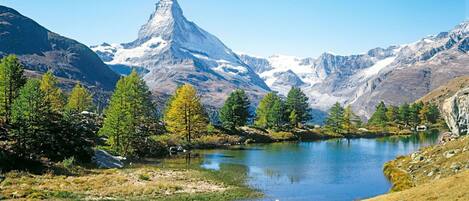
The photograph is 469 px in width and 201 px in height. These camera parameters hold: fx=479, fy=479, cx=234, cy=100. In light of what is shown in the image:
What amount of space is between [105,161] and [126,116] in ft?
47.3

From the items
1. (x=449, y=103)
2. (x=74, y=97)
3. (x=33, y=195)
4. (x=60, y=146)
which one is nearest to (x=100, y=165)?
(x=60, y=146)

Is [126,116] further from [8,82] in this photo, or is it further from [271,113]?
[271,113]

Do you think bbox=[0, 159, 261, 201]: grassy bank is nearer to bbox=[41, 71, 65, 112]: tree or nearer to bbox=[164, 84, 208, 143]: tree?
bbox=[164, 84, 208, 143]: tree

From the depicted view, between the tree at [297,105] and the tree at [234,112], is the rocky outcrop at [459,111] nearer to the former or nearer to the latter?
the tree at [234,112]

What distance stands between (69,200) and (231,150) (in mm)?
67363

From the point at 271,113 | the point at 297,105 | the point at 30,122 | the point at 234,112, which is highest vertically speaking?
the point at 297,105

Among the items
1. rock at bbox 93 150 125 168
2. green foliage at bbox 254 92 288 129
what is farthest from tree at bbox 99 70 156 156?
green foliage at bbox 254 92 288 129

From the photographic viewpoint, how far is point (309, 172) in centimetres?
7444

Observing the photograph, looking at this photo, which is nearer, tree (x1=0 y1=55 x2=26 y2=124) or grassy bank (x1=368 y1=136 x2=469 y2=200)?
grassy bank (x1=368 y1=136 x2=469 y2=200)

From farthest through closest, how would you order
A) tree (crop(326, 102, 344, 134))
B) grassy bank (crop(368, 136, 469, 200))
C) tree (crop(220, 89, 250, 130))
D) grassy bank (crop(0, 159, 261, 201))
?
1. tree (crop(326, 102, 344, 134))
2. tree (crop(220, 89, 250, 130))
3. grassy bank (crop(0, 159, 261, 201))
4. grassy bank (crop(368, 136, 469, 200))

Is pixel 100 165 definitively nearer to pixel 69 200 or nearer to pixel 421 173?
pixel 69 200

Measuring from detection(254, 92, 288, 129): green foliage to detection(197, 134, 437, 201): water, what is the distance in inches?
1824

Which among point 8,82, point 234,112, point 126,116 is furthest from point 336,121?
point 8,82

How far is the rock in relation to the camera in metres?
75.4
